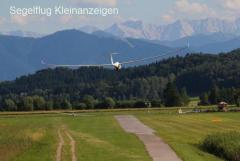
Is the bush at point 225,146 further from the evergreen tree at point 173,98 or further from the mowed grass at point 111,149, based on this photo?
the evergreen tree at point 173,98

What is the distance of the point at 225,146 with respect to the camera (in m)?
37.2

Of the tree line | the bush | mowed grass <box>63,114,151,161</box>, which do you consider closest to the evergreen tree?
the tree line

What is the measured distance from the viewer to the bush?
3501cm

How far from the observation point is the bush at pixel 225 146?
115ft

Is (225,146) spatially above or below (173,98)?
below

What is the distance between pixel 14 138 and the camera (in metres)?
44.3

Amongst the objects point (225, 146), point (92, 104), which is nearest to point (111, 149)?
point (225, 146)

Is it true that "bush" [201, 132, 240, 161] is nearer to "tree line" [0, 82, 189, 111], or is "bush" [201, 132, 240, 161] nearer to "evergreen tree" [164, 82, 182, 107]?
"tree line" [0, 82, 189, 111]

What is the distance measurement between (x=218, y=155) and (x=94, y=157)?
7923mm

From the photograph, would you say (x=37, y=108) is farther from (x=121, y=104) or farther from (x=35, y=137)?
(x=35, y=137)

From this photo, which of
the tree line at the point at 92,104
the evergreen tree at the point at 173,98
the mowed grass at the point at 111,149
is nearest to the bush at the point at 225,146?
the mowed grass at the point at 111,149

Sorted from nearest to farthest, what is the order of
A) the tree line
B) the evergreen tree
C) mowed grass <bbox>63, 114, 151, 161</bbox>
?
mowed grass <bbox>63, 114, 151, 161</bbox> < the tree line < the evergreen tree

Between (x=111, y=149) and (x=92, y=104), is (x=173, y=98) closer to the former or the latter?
(x=92, y=104)

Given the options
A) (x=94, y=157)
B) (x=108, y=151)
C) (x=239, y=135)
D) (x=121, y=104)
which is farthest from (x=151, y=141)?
(x=121, y=104)
